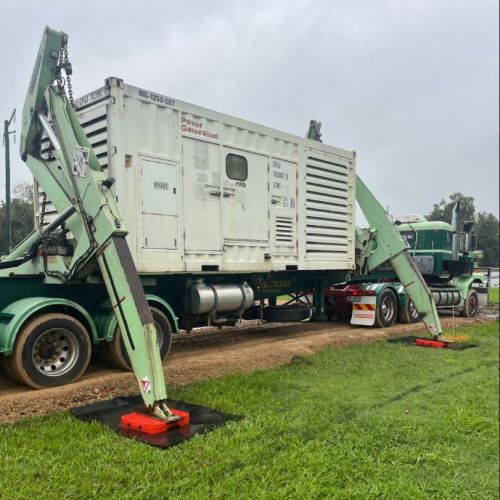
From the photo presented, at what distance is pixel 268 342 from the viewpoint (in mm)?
10391

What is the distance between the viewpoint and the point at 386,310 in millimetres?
12906

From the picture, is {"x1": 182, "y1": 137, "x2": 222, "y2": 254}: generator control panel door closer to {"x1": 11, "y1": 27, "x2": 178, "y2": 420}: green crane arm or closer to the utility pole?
{"x1": 11, "y1": 27, "x2": 178, "y2": 420}: green crane arm

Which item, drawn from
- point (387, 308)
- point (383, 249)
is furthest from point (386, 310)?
point (383, 249)

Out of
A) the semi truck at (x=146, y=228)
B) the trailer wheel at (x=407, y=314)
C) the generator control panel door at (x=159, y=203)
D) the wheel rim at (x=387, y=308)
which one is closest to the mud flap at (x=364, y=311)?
the wheel rim at (x=387, y=308)

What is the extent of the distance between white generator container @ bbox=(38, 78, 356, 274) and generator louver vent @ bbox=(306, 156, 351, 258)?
0.02 metres

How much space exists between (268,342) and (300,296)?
2072 mm

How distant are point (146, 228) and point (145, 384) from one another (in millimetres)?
3064

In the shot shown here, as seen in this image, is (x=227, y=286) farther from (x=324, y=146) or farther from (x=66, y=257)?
(x=324, y=146)

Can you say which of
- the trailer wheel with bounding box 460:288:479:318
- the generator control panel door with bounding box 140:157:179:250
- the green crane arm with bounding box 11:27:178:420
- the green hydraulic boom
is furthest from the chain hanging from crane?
the trailer wheel with bounding box 460:288:479:318

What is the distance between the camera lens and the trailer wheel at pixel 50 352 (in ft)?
19.7

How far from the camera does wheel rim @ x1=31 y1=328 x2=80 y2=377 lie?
6266 millimetres

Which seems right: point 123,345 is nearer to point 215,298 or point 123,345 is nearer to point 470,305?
point 215,298

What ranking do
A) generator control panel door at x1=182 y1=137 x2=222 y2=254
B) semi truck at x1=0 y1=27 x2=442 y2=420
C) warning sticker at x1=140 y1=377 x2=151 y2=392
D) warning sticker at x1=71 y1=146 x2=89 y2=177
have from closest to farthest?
warning sticker at x1=140 y1=377 x2=151 y2=392, warning sticker at x1=71 y1=146 x2=89 y2=177, semi truck at x1=0 y1=27 x2=442 y2=420, generator control panel door at x1=182 y1=137 x2=222 y2=254

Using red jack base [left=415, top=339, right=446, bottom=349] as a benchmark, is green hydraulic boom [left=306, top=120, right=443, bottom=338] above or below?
above
